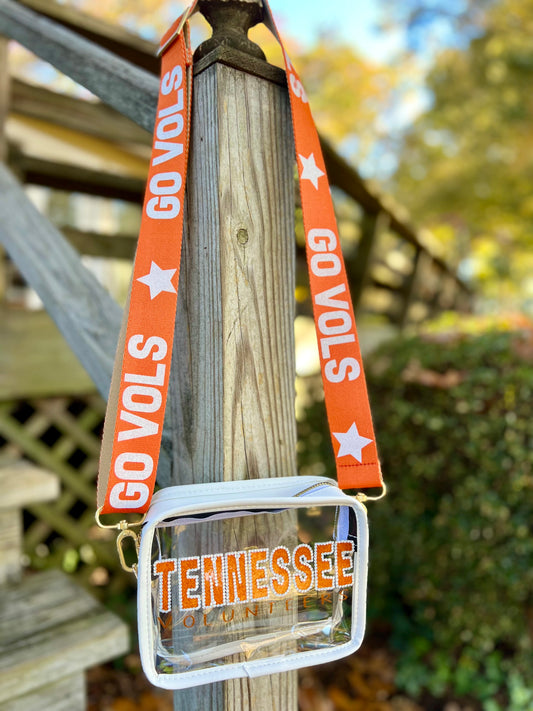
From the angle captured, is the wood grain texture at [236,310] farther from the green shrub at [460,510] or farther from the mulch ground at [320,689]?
the mulch ground at [320,689]

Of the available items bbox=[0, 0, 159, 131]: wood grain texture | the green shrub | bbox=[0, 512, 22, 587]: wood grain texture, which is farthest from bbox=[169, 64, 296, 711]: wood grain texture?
the green shrub

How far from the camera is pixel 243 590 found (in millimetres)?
766

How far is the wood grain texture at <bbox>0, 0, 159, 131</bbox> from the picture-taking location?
3.38 feet

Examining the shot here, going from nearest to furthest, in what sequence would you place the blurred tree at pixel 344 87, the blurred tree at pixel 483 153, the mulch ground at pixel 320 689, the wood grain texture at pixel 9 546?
the wood grain texture at pixel 9 546 → the mulch ground at pixel 320 689 → the blurred tree at pixel 483 153 → the blurred tree at pixel 344 87

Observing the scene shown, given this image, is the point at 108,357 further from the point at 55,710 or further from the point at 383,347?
the point at 383,347

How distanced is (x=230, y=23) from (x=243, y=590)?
912 millimetres

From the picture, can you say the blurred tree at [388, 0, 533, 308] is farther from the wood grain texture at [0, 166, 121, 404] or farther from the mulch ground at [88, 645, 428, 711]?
the wood grain texture at [0, 166, 121, 404]

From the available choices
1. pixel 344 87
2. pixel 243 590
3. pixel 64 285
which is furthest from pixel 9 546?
pixel 344 87

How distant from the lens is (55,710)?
3.82 ft

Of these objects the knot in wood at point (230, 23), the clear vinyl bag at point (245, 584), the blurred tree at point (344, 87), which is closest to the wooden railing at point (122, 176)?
the knot in wood at point (230, 23)

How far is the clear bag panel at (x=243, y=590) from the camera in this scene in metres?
0.73

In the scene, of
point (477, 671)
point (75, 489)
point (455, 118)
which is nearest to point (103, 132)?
point (75, 489)

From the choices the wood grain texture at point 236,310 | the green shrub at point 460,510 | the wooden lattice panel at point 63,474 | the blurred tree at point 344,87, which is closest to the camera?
the wood grain texture at point 236,310

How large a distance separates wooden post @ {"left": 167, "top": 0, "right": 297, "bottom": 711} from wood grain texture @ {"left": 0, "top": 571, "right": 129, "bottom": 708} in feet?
1.20
